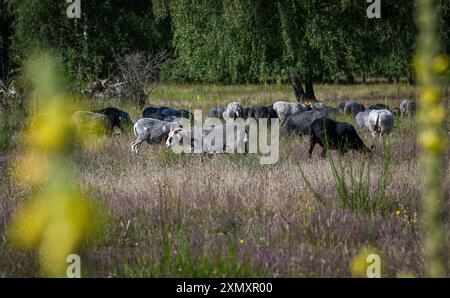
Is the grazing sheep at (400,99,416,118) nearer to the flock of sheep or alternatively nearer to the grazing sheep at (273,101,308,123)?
the flock of sheep

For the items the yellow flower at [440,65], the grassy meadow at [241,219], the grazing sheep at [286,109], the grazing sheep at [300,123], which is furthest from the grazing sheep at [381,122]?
the yellow flower at [440,65]

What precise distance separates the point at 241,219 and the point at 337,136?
12.9 feet

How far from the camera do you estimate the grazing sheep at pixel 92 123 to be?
436 inches

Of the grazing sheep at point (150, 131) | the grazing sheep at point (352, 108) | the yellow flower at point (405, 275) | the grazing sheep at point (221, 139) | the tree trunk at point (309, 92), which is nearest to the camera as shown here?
the yellow flower at point (405, 275)

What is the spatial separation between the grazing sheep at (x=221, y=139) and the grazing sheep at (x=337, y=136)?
3.49 feet

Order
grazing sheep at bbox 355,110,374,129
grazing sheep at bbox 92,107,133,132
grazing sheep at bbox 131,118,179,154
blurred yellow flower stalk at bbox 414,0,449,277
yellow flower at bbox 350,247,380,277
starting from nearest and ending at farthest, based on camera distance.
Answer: blurred yellow flower stalk at bbox 414,0,449,277 < yellow flower at bbox 350,247,380,277 < grazing sheep at bbox 131,118,179,154 < grazing sheep at bbox 355,110,374,129 < grazing sheep at bbox 92,107,133,132

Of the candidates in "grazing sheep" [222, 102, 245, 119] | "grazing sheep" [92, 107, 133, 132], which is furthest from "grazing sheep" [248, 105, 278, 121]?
"grazing sheep" [92, 107, 133, 132]

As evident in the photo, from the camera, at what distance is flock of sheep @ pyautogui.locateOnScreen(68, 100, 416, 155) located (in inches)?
344

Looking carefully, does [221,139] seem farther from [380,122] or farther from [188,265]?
[188,265]

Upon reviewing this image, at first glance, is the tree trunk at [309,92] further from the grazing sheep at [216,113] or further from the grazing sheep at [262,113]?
the grazing sheep at [262,113]

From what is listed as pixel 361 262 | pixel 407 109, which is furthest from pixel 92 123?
pixel 361 262

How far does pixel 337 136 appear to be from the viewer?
8.78 m

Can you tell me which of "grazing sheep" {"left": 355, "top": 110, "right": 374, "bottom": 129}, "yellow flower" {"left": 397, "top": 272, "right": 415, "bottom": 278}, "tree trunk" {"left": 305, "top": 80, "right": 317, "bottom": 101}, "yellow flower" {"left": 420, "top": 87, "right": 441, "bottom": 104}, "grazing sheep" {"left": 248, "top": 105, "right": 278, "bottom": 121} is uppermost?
"tree trunk" {"left": 305, "top": 80, "right": 317, "bottom": 101}
